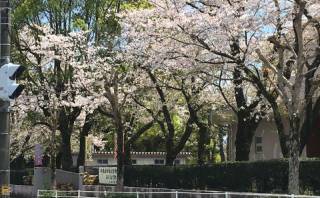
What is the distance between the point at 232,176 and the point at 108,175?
791 cm

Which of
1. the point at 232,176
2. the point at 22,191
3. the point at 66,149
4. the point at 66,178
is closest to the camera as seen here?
the point at 232,176

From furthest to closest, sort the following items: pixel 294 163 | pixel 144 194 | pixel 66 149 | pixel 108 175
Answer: pixel 66 149 → pixel 108 175 → pixel 144 194 → pixel 294 163

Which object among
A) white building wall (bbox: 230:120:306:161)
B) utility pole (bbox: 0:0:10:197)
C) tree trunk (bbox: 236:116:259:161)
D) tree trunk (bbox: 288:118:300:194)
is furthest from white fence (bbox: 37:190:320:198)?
white building wall (bbox: 230:120:306:161)

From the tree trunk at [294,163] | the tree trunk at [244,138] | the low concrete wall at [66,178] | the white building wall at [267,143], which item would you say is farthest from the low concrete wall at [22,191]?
the tree trunk at [294,163]

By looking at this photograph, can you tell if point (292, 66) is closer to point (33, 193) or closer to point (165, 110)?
point (165, 110)

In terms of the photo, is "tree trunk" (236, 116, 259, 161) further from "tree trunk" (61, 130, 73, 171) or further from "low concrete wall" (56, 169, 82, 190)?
"tree trunk" (61, 130, 73, 171)

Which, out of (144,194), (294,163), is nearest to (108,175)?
(144,194)

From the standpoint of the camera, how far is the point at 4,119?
35.3 ft

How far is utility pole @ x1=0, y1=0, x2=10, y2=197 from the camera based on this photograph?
10578 millimetres

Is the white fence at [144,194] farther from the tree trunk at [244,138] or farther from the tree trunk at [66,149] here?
the tree trunk at [66,149]

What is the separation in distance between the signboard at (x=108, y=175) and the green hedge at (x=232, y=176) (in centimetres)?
116

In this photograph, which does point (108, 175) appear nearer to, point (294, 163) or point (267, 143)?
point (267, 143)

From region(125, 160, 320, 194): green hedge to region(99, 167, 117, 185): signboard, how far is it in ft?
3.80

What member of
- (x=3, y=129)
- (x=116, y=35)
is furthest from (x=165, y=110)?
(x=3, y=129)
